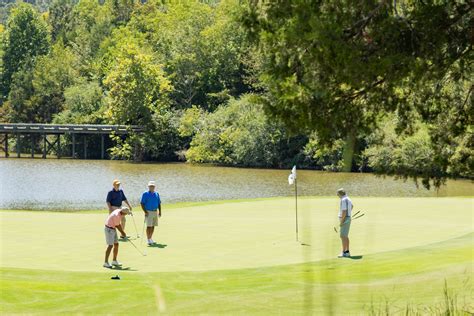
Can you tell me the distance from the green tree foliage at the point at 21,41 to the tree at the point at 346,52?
116m

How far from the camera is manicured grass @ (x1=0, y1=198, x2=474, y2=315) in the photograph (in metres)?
15.2

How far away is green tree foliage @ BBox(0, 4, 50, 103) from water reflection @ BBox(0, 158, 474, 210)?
2176 inches

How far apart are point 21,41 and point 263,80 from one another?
4911 inches

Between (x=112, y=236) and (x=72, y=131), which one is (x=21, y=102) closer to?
(x=72, y=131)

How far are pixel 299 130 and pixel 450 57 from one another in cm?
252

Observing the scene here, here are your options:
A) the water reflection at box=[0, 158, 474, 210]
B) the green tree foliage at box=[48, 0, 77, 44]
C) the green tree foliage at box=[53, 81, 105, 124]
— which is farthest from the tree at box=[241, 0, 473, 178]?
the green tree foliage at box=[48, 0, 77, 44]

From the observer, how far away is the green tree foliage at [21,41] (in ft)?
419

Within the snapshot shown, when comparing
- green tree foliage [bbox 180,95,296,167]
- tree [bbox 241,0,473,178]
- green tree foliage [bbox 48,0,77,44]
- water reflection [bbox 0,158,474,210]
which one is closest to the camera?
tree [bbox 241,0,473,178]

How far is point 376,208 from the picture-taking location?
1213 inches

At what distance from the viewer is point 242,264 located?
19.8 m

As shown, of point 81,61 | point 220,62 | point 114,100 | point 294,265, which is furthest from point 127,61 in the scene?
point 294,265

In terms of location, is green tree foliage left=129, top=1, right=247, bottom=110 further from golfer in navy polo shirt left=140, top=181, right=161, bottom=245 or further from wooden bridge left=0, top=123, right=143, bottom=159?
golfer in navy polo shirt left=140, top=181, right=161, bottom=245

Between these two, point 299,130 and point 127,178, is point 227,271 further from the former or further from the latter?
point 127,178

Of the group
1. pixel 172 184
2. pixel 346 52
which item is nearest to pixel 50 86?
pixel 172 184
